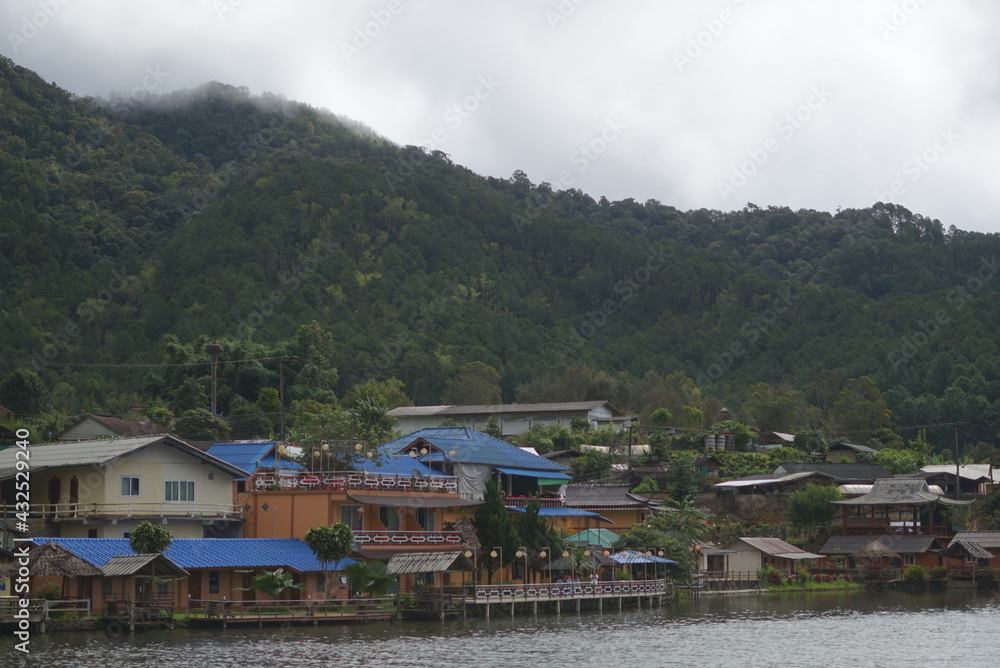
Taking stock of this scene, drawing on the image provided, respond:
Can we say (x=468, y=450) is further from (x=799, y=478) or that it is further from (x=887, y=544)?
(x=799, y=478)

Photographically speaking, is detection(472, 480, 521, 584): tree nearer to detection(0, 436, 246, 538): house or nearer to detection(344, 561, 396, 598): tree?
detection(344, 561, 396, 598): tree

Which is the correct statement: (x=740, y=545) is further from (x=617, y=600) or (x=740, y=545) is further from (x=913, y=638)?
(x=913, y=638)

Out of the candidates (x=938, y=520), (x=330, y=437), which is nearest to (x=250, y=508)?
(x=330, y=437)

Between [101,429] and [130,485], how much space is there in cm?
2133

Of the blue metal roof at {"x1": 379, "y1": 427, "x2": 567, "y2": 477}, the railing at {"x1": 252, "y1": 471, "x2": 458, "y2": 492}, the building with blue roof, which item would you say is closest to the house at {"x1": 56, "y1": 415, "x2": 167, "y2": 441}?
the blue metal roof at {"x1": 379, "y1": 427, "x2": 567, "y2": 477}

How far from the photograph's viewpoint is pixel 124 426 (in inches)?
3000

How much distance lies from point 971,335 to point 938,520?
204 feet

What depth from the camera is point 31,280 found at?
139 m

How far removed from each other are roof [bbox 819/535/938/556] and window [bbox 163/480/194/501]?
159 feet

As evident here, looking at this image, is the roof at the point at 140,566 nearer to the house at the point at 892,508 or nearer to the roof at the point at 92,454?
the roof at the point at 92,454

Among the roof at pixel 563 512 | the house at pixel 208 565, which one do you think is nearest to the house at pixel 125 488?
the house at pixel 208 565

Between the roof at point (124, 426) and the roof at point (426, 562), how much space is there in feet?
86.2

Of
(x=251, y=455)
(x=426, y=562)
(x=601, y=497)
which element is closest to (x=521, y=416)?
(x=601, y=497)

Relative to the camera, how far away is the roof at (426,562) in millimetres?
53156
